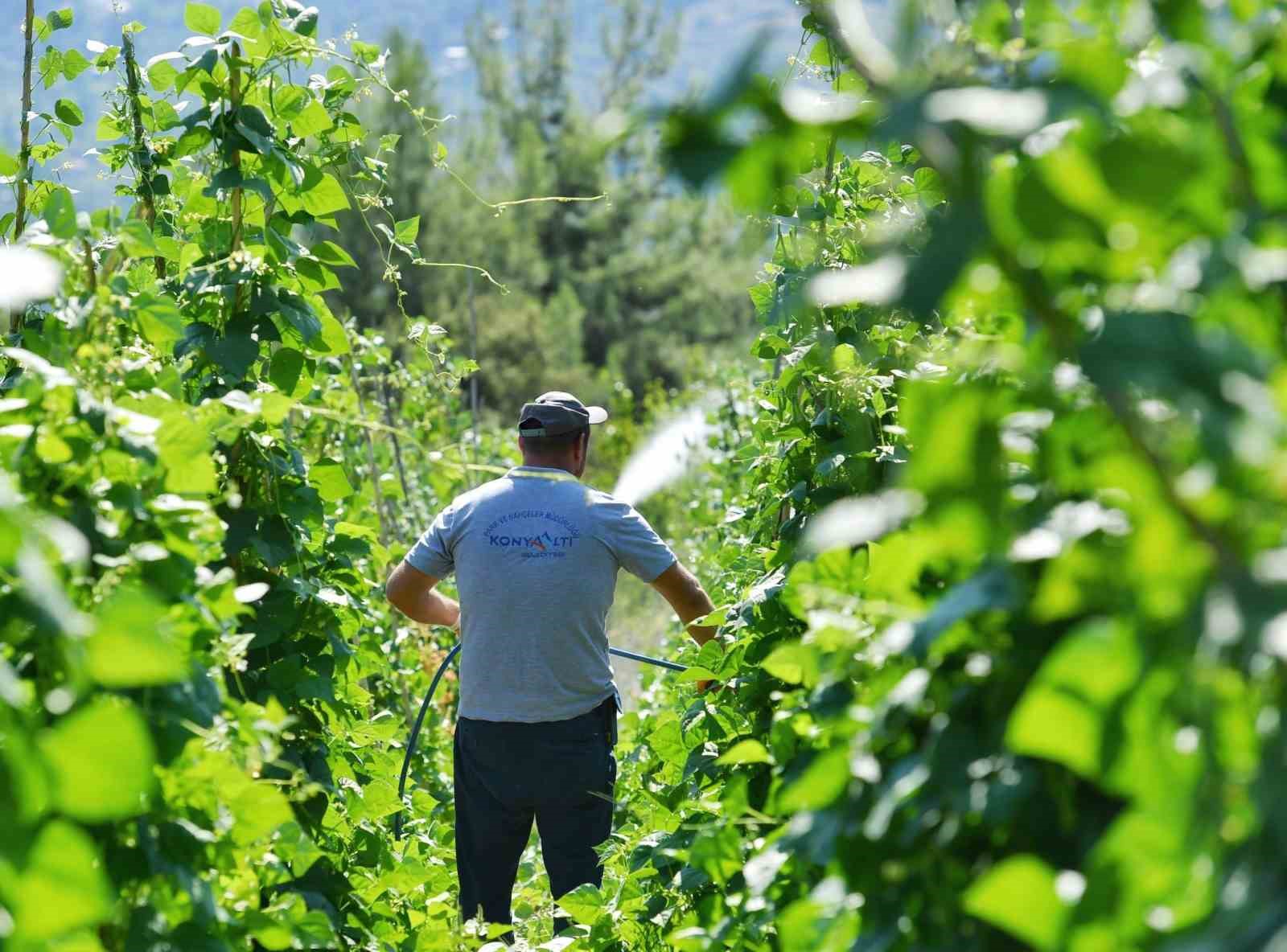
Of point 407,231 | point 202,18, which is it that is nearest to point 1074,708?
point 202,18

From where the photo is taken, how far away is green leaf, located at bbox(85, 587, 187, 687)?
84 centimetres

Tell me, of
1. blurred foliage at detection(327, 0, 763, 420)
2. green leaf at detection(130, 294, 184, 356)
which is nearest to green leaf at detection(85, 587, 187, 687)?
green leaf at detection(130, 294, 184, 356)

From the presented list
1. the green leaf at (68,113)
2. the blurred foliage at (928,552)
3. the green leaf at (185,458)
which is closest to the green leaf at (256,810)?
the blurred foliage at (928,552)

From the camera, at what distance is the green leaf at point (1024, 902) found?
815 mm

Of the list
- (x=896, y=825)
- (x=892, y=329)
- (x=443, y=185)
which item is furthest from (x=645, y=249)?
(x=896, y=825)

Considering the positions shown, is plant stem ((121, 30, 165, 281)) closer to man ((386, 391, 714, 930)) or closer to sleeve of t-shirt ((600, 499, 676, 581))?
man ((386, 391, 714, 930))

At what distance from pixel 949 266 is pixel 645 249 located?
22.4 metres

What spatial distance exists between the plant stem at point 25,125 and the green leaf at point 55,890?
7.06 feet

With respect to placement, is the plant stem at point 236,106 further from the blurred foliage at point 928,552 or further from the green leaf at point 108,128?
the green leaf at point 108,128

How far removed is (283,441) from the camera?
2.38m

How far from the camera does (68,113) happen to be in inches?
113

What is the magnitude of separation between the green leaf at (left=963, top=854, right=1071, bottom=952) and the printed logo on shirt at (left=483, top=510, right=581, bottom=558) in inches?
111

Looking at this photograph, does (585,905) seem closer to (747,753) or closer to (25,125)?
(747,753)

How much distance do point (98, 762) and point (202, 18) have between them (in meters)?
1.87
